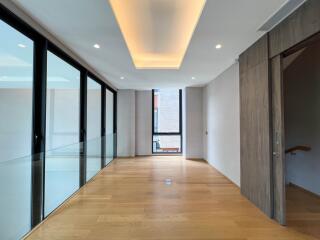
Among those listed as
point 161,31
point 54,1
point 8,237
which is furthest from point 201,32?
point 8,237

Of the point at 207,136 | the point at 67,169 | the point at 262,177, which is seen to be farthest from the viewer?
the point at 207,136

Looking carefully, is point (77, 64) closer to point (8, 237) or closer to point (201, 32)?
point (201, 32)

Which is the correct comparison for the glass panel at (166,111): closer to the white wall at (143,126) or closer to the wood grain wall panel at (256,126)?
the white wall at (143,126)

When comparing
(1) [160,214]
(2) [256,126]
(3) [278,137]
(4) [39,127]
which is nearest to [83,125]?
(4) [39,127]

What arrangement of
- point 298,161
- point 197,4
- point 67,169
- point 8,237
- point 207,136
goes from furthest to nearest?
point 207,136, point 298,161, point 67,169, point 197,4, point 8,237

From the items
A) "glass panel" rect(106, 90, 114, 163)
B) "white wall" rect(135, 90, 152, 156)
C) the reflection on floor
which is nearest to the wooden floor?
the reflection on floor

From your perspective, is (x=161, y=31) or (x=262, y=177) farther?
(x=161, y=31)

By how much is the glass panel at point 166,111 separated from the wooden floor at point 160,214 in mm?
3902

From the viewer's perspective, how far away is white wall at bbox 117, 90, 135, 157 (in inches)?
327

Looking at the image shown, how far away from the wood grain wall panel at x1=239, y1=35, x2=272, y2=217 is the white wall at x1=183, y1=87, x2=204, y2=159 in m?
3.84

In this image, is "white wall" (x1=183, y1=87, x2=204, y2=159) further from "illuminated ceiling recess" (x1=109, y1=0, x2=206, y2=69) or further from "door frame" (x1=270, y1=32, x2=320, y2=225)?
"door frame" (x1=270, y1=32, x2=320, y2=225)

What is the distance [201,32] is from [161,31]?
1.02 m

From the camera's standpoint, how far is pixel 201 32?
122 inches

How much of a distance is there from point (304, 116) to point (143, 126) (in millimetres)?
5709
